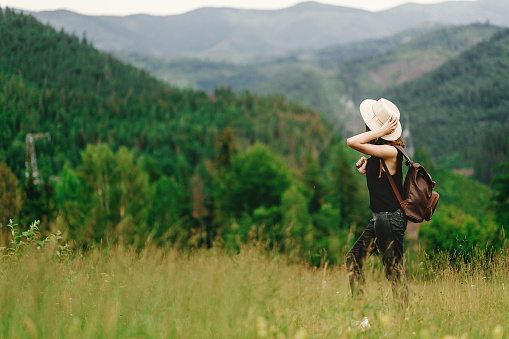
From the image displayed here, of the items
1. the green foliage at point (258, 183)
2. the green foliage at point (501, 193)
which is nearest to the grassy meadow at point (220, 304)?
the green foliage at point (501, 193)

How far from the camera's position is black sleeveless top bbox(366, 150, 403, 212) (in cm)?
401

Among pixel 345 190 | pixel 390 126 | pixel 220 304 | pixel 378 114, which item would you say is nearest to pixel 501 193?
pixel 345 190

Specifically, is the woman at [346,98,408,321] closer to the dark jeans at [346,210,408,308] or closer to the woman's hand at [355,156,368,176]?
the dark jeans at [346,210,408,308]

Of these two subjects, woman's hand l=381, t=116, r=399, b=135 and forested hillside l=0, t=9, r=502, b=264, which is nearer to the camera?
woman's hand l=381, t=116, r=399, b=135

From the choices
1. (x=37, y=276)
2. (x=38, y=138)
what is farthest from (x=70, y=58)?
(x=37, y=276)

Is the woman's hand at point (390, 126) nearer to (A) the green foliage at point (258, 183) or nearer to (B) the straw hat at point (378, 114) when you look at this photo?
(B) the straw hat at point (378, 114)

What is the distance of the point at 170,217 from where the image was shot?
5188cm

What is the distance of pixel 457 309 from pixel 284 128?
147m

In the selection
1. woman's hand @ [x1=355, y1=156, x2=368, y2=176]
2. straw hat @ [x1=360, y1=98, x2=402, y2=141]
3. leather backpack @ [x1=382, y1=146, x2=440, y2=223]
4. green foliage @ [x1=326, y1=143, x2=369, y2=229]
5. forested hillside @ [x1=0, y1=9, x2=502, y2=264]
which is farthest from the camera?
green foliage @ [x1=326, y1=143, x2=369, y2=229]

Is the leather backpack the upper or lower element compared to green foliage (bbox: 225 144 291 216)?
upper

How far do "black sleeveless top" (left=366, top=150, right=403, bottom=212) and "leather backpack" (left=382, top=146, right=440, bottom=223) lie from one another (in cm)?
5

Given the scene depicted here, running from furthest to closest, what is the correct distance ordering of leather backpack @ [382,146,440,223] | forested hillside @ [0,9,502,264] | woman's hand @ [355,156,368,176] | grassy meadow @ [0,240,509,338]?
forested hillside @ [0,9,502,264], woman's hand @ [355,156,368,176], leather backpack @ [382,146,440,223], grassy meadow @ [0,240,509,338]

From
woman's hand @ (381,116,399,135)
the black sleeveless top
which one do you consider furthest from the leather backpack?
woman's hand @ (381,116,399,135)

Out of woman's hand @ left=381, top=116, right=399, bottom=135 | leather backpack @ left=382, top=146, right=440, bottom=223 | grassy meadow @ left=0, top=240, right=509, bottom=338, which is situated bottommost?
grassy meadow @ left=0, top=240, right=509, bottom=338
